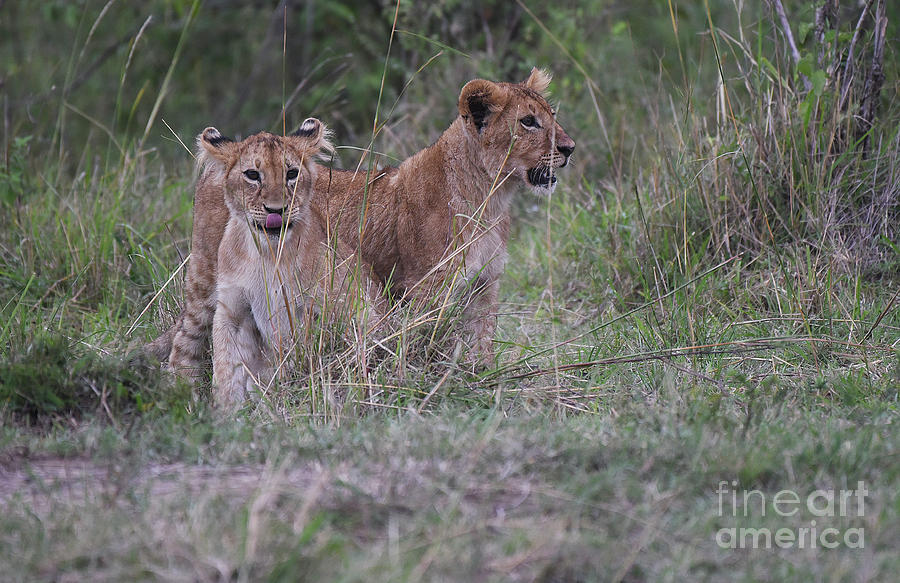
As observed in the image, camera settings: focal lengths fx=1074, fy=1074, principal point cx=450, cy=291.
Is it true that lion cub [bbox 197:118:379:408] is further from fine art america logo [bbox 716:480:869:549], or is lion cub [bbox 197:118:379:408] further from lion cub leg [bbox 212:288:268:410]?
fine art america logo [bbox 716:480:869:549]

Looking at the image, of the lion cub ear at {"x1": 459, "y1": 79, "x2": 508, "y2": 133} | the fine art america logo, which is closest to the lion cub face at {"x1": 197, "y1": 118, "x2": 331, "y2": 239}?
the lion cub ear at {"x1": 459, "y1": 79, "x2": 508, "y2": 133}

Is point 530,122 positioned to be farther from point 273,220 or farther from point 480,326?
point 273,220

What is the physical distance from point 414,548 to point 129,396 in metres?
1.92

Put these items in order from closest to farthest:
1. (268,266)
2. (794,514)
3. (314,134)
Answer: (794,514) < (268,266) < (314,134)

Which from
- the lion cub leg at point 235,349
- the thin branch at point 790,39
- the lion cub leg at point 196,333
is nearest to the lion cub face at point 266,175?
the lion cub leg at point 235,349

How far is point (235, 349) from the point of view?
16.5ft

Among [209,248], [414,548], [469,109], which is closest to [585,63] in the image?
[469,109]

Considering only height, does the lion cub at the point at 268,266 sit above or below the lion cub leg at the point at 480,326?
above

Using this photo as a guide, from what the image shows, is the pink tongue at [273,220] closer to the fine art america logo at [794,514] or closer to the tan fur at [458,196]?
the tan fur at [458,196]

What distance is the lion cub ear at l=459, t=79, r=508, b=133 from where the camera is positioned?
220 inches

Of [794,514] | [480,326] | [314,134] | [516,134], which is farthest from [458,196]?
[794,514]

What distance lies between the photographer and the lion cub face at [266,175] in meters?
4.84

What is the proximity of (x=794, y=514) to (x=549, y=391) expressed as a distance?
157 centimetres

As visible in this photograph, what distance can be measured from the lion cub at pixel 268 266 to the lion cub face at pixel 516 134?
0.89 meters
